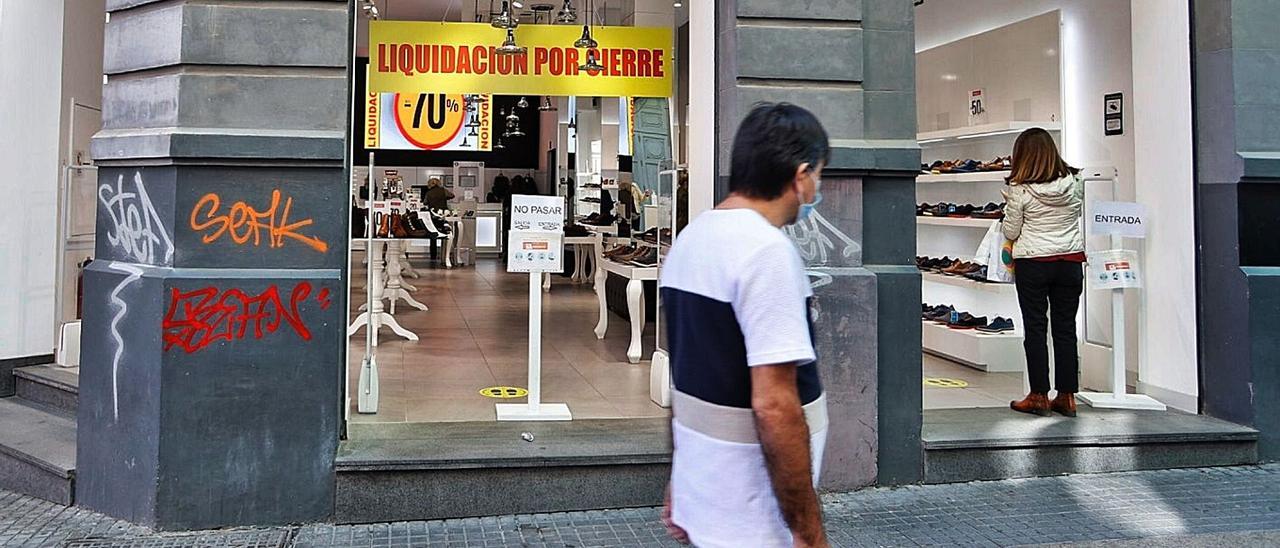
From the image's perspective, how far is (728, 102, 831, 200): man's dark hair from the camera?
217 centimetres

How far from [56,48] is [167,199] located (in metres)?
2.86

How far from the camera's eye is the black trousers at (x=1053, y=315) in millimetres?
6039

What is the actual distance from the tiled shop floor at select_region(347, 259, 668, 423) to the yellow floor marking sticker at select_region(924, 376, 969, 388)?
2.09 metres

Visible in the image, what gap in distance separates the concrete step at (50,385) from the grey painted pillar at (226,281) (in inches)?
56.0

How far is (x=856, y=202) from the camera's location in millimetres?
5254

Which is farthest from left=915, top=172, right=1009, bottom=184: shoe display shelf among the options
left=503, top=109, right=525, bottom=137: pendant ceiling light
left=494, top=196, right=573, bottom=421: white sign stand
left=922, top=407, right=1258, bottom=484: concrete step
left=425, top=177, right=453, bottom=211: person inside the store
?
left=503, top=109, right=525, bottom=137: pendant ceiling light

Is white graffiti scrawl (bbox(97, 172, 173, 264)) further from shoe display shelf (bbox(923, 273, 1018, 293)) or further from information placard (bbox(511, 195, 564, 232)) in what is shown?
shoe display shelf (bbox(923, 273, 1018, 293))

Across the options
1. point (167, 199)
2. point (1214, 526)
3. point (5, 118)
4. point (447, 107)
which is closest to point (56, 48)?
point (5, 118)

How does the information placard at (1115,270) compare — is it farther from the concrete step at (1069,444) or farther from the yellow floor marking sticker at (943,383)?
the yellow floor marking sticker at (943,383)

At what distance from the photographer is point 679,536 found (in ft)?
7.82

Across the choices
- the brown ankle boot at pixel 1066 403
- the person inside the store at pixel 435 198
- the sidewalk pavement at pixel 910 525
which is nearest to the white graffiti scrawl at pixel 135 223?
the sidewalk pavement at pixel 910 525

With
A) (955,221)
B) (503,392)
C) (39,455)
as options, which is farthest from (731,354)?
(955,221)

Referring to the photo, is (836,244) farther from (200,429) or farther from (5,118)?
(5,118)

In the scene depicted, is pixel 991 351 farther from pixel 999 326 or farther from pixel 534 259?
pixel 534 259
